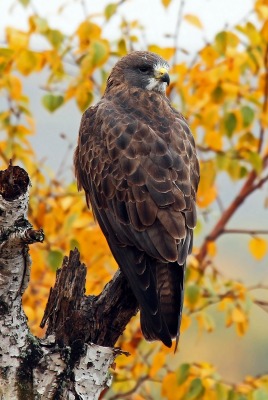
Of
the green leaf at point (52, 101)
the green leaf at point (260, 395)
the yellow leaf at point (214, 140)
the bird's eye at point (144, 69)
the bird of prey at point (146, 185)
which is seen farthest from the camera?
the yellow leaf at point (214, 140)

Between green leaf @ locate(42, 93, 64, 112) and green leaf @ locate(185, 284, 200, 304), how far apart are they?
5.53 feet

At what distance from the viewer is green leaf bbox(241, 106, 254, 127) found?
7.02 meters

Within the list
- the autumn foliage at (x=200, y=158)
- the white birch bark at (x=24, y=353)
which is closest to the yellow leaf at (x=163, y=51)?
the autumn foliage at (x=200, y=158)

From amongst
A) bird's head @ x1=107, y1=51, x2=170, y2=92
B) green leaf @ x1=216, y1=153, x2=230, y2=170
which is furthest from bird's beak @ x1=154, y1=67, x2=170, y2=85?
green leaf @ x1=216, y1=153, x2=230, y2=170

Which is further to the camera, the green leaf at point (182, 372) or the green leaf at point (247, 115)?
the green leaf at point (247, 115)

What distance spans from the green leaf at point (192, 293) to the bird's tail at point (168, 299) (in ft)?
4.80

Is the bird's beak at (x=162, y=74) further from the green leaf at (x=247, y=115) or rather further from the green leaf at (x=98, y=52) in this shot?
the green leaf at (x=247, y=115)

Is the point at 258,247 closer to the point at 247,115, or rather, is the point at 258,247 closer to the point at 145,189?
the point at 247,115

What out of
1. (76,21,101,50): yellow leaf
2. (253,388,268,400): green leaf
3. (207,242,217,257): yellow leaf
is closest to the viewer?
(253,388,268,400): green leaf

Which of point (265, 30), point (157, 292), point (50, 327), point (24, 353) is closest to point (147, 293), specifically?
point (157, 292)

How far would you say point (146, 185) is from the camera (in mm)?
5664

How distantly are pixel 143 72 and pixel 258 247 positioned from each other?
1.81 m

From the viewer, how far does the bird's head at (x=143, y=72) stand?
6711 millimetres

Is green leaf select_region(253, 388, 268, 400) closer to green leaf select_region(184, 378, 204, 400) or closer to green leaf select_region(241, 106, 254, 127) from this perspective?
green leaf select_region(184, 378, 204, 400)
